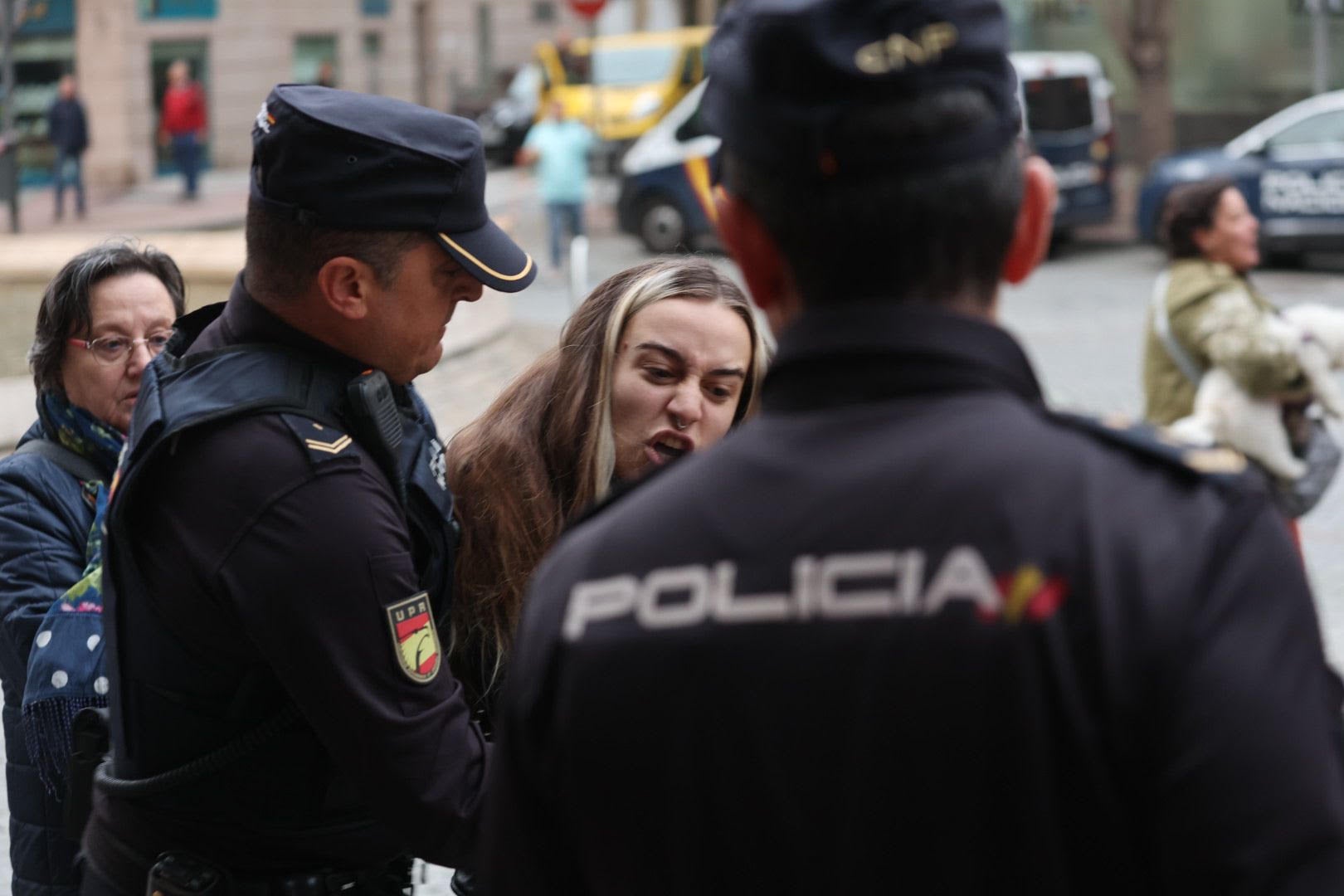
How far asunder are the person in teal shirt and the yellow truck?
6460 millimetres

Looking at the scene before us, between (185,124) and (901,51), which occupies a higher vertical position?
(901,51)

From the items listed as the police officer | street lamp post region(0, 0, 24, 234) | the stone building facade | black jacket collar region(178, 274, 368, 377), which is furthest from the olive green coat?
the stone building facade

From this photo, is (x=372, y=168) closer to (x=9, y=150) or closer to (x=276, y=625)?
(x=276, y=625)

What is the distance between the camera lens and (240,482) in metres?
2.17

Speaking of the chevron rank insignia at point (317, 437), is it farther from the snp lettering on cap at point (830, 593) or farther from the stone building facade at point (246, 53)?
the stone building facade at point (246, 53)

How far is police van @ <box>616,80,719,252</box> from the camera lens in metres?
18.9

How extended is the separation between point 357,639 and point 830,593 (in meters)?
0.96

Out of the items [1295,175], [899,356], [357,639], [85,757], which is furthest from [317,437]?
[1295,175]

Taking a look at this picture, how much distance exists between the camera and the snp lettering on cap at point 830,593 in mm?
1280

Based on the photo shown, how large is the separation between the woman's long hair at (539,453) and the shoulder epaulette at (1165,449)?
1565 mm

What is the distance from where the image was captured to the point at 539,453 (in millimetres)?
3031

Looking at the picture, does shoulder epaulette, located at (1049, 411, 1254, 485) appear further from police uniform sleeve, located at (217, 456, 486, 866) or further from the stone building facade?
the stone building facade

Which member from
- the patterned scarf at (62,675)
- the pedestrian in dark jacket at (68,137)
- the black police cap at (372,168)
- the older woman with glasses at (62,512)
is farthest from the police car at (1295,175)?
the black police cap at (372,168)

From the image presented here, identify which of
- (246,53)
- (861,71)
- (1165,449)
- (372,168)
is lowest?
(1165,449)
